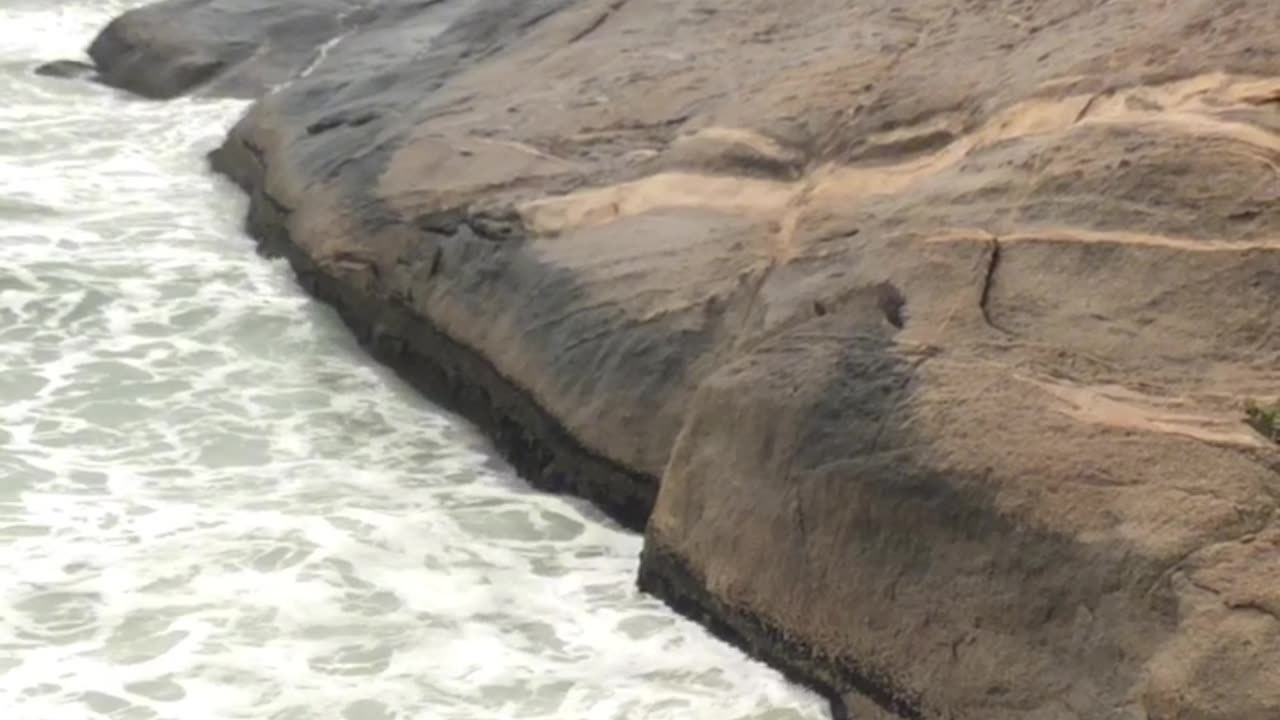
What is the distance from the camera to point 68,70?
13203mm

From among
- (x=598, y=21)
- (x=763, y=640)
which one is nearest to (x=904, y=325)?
(x=763, y=640)

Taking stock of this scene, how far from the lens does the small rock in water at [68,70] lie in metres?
13.1

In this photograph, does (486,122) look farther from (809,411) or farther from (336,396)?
(809,411)

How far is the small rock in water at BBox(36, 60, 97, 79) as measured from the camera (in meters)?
13.1

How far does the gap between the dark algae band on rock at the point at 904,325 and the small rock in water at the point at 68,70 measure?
18.9 feet

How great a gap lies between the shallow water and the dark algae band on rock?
0.23 metres

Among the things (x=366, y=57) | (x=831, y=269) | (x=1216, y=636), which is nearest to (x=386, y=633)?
(x=831, y=269)

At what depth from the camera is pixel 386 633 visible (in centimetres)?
542

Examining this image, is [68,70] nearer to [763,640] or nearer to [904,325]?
[904,325]

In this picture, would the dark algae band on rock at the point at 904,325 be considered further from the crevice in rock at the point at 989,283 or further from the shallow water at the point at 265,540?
the shallow water at the point at 265,540

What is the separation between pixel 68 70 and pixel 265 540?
8.17m

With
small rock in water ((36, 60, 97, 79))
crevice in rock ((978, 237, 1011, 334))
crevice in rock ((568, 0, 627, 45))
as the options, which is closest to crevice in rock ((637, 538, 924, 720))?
crevice in rock ((978, 237, 1011, 334))

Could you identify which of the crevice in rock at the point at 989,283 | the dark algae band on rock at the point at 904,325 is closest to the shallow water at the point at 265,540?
the dark algae band on rock at the point at 904,325

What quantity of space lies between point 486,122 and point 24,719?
3.97 meters
